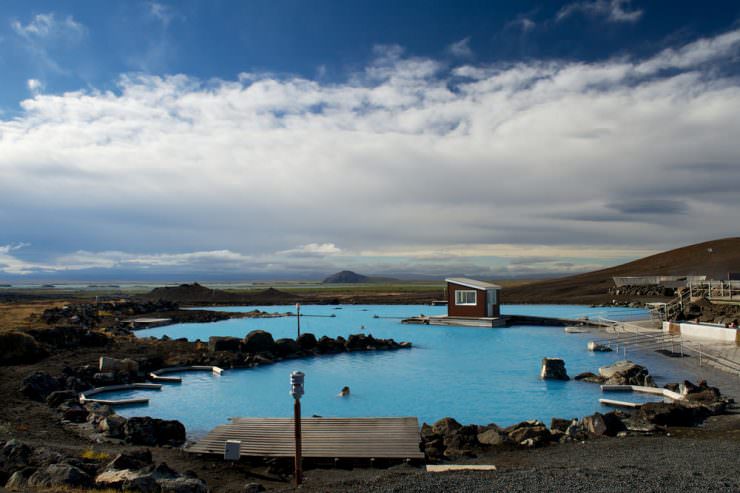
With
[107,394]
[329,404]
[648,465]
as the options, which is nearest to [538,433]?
[648,465]

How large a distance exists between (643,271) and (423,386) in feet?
236

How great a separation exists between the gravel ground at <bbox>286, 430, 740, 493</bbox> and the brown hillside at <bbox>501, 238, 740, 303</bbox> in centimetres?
4579

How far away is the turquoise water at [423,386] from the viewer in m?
14.9

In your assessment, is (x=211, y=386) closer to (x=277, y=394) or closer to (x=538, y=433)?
(x=277, y=394)

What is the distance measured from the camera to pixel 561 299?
183ft

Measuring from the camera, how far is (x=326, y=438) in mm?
9906

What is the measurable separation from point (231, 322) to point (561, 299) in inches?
1323

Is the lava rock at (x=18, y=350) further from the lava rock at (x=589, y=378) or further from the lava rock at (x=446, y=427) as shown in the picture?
the lava rock at (x=589, y=378)

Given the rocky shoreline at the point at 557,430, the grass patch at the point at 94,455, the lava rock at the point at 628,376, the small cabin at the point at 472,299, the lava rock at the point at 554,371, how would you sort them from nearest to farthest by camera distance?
the grass patch at the point at 94,455
the rocky shoreline at the point at 557,430
the lava rock at the point at 628,376
the lava rock at the point at 554,371
the small cabin at the point at 472,299

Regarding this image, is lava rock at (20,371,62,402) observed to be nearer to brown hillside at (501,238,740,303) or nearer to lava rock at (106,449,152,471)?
lava rock at (106,449,152,471)

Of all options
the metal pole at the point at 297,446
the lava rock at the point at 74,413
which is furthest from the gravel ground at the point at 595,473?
the lava rock at the point at 74,413

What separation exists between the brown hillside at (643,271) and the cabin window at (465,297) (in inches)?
852

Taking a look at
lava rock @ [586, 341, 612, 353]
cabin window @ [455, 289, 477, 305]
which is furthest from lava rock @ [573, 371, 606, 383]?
cabin window @ [455, 289, 477, 305]

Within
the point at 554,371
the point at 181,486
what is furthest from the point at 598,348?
the point at 181,486
